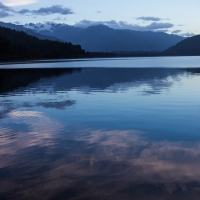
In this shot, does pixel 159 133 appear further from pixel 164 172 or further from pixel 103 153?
pixel 164 172

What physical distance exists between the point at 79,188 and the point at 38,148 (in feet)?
15.0

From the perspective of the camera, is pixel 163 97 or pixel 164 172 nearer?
pixel 164 172

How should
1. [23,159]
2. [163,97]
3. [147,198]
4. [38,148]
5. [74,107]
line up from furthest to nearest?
[163,97]
[74,107]
[38,148]
[23,159]
[147,198]

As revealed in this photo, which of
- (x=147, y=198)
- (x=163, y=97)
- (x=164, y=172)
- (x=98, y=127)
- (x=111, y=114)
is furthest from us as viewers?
(x=163, y=97)

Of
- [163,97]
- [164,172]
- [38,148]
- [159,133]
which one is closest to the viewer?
[164,172]

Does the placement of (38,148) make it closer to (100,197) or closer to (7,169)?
(7,169)

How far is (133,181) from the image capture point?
384 inches

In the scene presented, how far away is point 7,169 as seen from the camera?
35.7 ft

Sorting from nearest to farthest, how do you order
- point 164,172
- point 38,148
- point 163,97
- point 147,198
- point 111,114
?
point 147,198 < point 164,172 < point 38,148 < point 111,114 < point 163,97

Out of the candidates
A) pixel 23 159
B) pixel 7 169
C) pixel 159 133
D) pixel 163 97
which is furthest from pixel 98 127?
pixel 163 97

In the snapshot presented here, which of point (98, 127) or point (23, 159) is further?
point (98, 127)

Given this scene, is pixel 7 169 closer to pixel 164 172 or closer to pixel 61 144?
pixel 61 144

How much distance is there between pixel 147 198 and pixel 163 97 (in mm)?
20054

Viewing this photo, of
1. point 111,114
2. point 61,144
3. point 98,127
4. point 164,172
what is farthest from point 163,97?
point 164,172
